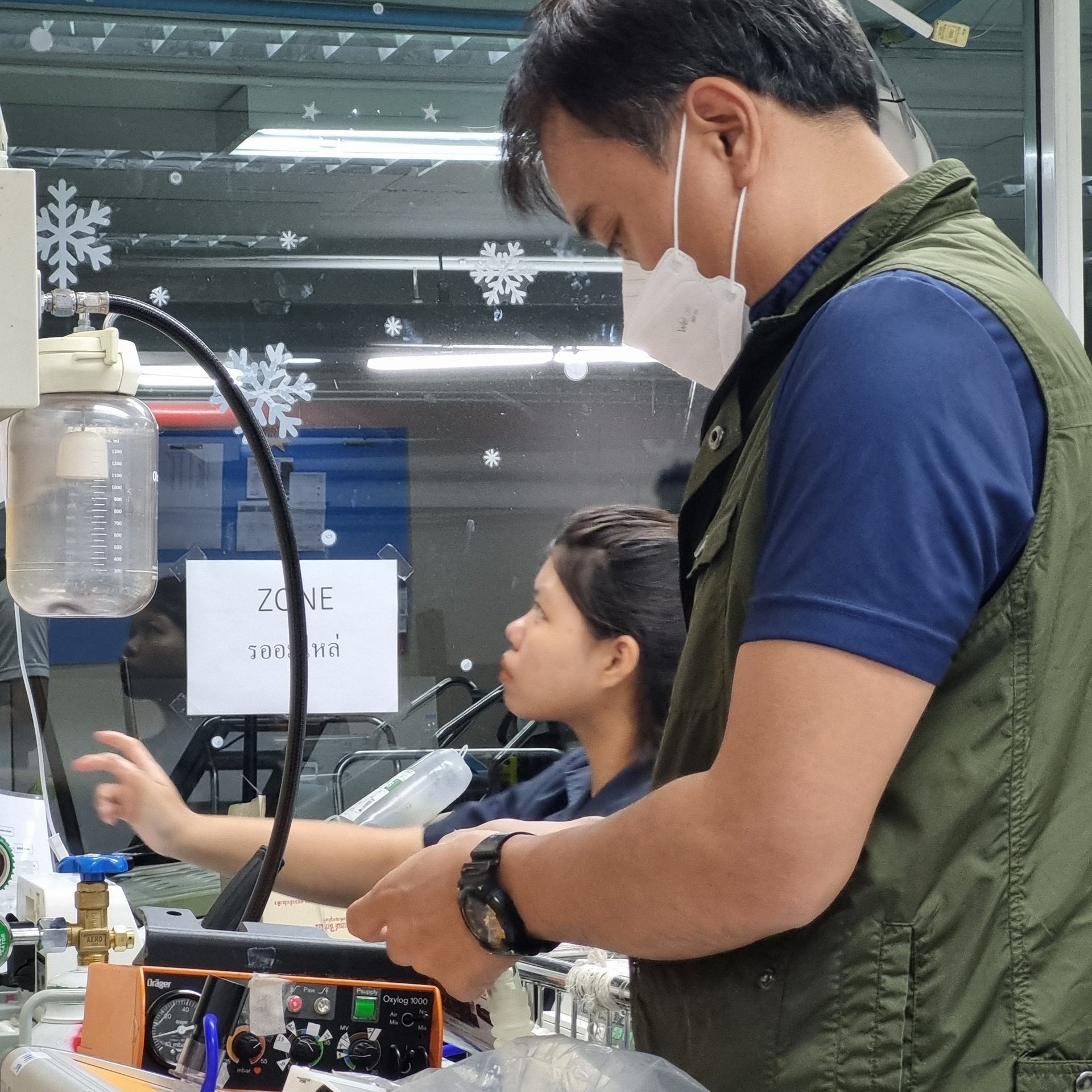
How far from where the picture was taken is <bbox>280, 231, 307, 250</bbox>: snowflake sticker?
2.45 m

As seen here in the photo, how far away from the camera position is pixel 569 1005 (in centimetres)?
143

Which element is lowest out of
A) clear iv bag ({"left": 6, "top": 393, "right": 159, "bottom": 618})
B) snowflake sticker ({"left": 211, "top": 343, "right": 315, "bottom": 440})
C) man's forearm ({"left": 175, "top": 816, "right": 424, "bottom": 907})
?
man's forearm ({"left": 175, "top": 816, "right": 424, "bottom": 907})

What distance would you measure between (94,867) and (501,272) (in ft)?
4.76

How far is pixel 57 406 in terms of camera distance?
4.09 ft

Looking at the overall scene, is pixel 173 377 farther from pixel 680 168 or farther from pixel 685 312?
pixel 680 168

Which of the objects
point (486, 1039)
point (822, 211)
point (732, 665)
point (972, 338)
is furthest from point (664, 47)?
point (486, 1039)

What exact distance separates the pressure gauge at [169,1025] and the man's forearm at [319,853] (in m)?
0.56

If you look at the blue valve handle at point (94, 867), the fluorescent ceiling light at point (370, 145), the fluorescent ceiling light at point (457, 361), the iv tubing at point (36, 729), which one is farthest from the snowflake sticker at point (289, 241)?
the blue valve handle at point (94, 867)

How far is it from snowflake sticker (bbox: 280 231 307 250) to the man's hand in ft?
5.31

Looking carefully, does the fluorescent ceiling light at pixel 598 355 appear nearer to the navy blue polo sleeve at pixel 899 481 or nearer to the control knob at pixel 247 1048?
the control knob at pixel 247 1048

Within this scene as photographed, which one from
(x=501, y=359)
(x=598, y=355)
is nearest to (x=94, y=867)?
(x=501, y=359)

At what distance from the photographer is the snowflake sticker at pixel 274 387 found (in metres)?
2.42

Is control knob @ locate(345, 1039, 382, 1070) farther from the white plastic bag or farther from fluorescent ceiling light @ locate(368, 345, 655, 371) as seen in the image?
fluorescent ceiling light @ locate(368, 345, 655, 371)

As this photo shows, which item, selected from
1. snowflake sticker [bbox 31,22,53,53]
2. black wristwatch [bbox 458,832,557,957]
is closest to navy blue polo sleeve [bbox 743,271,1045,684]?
black wristwatch [bbox 458,832,557,957]
